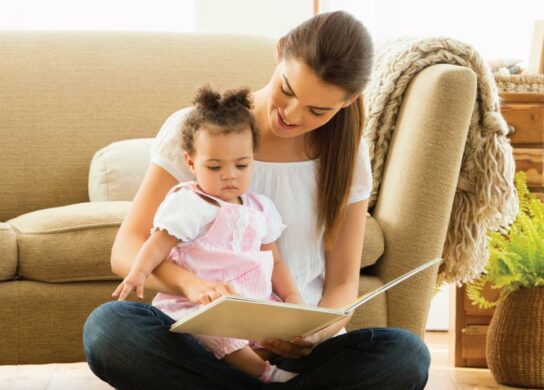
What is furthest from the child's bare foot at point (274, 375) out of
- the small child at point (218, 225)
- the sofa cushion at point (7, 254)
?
the sofa cushion at point (7, 254)

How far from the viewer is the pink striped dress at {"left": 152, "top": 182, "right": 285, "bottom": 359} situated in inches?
57.4

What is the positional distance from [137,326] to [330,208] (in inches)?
16.7

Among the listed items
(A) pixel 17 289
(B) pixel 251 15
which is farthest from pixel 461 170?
(B) pixel 251 15

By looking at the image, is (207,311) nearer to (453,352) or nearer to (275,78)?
(275,78)

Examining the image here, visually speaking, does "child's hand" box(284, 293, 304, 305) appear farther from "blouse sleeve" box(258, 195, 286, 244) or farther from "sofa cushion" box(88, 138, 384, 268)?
"sofa cushion" box(88, 138, 384, 268)

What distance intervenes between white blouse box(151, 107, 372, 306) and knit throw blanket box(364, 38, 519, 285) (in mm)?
431

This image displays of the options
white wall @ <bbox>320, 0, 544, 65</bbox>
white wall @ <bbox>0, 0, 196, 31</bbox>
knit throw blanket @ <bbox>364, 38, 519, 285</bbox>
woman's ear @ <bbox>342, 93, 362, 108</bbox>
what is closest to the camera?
woman's ear @ <bbox>342, 93, 362, 108</bbox>

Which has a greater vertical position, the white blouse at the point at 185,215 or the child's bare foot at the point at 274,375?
the white blouse at the point at 185,215

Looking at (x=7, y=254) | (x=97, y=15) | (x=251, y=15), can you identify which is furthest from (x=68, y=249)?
(x=251, y=15)

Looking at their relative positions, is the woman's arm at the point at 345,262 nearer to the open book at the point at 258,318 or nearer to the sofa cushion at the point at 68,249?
the open book at the point at 258,318

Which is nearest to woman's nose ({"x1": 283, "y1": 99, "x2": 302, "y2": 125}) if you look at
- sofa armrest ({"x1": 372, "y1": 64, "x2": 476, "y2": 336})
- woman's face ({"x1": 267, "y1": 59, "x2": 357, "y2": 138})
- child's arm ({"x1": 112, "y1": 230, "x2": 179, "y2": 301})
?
woman's face ({"x1": 267, "y1": 59, "x2": 357, "y2": 138})

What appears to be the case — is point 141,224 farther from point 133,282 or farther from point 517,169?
point 517,169

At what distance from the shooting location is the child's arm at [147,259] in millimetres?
1370

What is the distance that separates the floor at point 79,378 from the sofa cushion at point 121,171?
0.48 m
